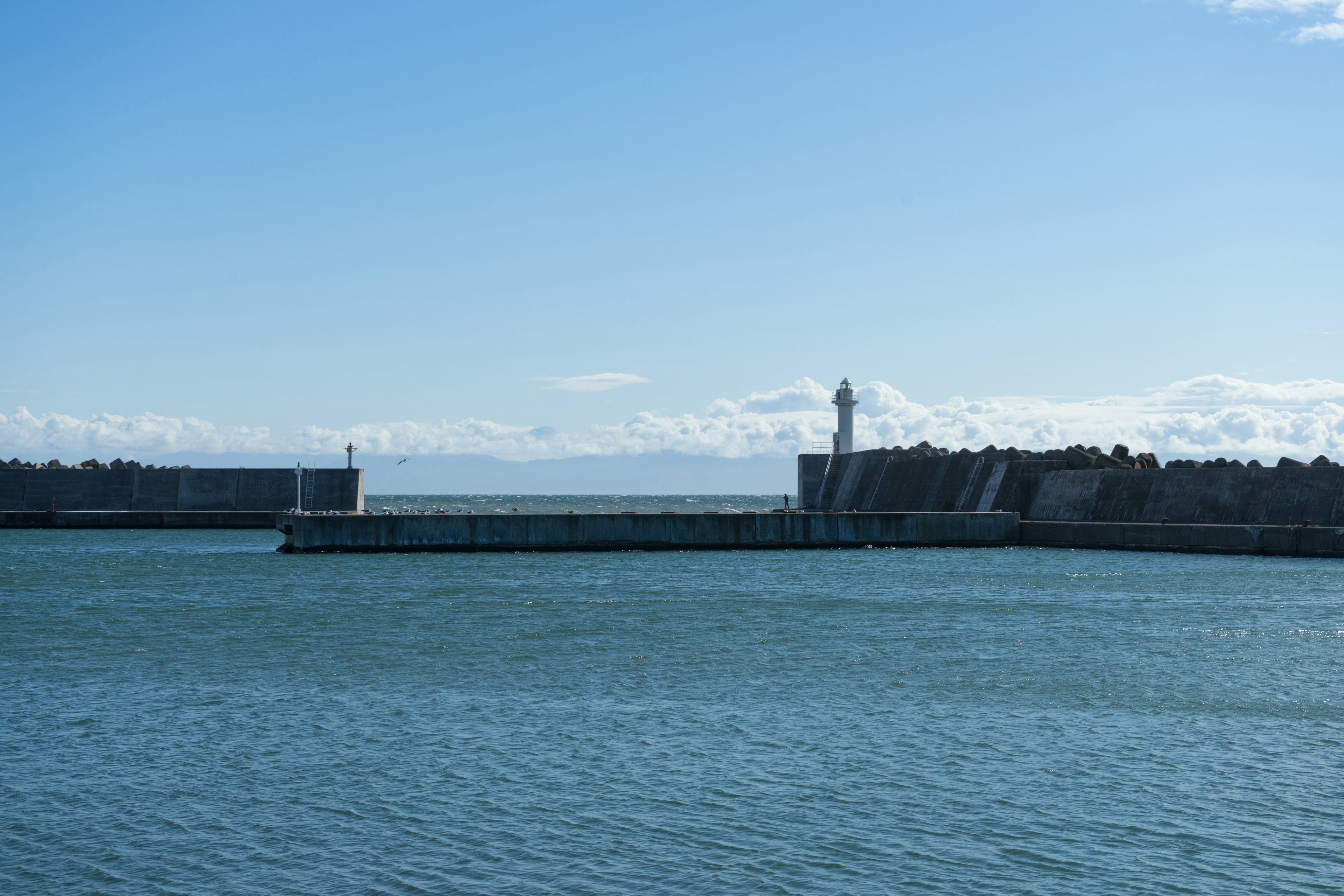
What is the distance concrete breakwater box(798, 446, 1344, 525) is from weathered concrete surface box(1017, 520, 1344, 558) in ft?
2.03

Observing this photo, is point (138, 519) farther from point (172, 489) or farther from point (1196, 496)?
point (1196, 496)

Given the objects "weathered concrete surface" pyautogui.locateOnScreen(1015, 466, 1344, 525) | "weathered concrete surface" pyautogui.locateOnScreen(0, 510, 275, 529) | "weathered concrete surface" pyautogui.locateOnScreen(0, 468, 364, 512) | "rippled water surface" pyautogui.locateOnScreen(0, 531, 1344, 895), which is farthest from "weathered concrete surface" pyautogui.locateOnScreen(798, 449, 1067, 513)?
"weathered concrete surface" pyautogui.locateOnScreen(0, 510, 275, 529)

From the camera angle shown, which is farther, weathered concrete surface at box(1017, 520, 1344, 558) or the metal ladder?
the metal ladder

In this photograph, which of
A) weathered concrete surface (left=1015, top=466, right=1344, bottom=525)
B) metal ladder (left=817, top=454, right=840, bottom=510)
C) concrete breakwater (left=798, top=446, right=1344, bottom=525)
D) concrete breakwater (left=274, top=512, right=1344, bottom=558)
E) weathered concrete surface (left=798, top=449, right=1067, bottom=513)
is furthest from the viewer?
metal ladder (left=817, top=454, right=840, bottom=510)

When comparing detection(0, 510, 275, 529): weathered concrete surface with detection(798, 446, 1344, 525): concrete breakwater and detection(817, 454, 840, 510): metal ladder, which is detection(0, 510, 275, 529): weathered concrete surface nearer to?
detection(817, 454, 840, 510): metal ladder

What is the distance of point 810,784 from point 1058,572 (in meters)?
27.7

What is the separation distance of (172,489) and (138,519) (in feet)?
10.4

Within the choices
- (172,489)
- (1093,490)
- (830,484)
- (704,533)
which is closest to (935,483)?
(1093,490)

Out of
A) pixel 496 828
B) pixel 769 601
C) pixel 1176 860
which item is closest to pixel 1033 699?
pixel 1176 860

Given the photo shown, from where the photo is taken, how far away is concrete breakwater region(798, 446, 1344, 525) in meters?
38.5

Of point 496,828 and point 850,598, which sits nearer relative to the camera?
point 496,828

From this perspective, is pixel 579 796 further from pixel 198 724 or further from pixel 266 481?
pixel 266 481

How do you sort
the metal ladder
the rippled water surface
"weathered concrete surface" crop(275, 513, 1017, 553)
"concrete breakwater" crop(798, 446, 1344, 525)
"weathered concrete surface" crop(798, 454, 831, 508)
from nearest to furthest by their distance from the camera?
1. the rippled water surface
2. "concrete breakwater" crop(798, 446, 1344, 525)
3. "weathered concrete surface" crop(275, 513, 1017, 553)
4. the metal ladder
5. "weathered concrete surface" crop(798, 454, 831, 508)

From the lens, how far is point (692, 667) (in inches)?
771
